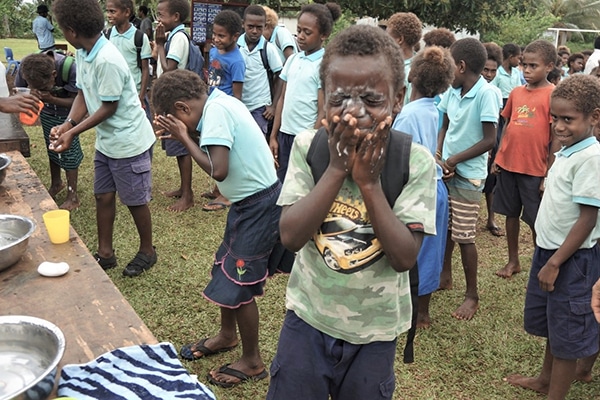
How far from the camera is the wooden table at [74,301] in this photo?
175 centimetres

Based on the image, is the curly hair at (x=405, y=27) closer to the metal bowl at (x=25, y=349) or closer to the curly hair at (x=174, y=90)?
the curly hair at (x=174, y=90)

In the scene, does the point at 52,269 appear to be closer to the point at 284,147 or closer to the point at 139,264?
the point at 139,264

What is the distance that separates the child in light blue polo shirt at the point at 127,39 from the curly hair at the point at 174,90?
126 inches

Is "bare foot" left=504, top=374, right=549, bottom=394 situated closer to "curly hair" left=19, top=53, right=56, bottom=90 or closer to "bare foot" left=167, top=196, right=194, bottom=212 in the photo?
"bare foot" left=167, top=196, right=194, bottom=212

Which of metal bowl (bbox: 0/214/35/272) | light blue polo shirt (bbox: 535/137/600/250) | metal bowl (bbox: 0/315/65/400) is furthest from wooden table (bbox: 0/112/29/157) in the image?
light blue polo shirt (bbox: 535/137/600/250)

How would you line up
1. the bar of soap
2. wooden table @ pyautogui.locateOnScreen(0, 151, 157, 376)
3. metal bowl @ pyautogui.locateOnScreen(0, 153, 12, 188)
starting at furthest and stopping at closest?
1. metal bowl @ pyautogui.locateOnScreen(0, 153, 12, 188)
2. the bar of soap
3. wooden table @ pyautogui.locateOnScreen(0, 151, 157, 376)

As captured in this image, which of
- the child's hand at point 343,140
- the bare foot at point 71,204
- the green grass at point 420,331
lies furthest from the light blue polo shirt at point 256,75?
the child's hand at point 343,140

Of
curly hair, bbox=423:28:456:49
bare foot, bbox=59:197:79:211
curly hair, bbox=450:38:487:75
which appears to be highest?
curly hair, bbox=450:38:487:75

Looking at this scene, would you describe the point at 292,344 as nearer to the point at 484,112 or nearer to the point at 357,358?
the point at 357,358

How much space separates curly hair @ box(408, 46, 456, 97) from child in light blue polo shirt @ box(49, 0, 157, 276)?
1.92m

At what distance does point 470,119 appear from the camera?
3.66m

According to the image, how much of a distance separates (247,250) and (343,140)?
141 centimetres

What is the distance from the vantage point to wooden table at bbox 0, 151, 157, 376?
5.74 ft

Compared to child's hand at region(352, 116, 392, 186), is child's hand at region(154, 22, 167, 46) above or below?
below
